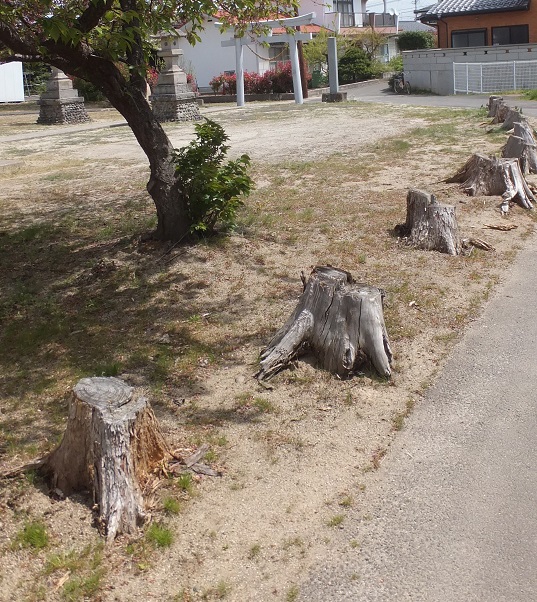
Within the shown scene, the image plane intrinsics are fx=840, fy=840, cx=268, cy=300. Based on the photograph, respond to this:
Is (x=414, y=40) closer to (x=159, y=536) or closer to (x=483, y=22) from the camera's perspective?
(x=483, y=22)

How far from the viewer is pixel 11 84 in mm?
41844

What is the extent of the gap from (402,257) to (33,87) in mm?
44728

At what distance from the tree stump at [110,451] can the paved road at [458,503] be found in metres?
1.08

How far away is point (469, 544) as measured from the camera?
4215mm

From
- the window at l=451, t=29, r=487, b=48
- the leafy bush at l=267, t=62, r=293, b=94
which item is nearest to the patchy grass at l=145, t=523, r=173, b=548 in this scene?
the leafy bush at l=267, t=62, r=293, b=94

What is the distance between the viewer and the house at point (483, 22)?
34688mm

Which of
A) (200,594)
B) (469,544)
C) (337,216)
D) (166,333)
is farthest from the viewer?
(337,216)

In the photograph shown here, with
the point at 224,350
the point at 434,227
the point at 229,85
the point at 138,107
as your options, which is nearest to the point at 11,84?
the point at 229,85

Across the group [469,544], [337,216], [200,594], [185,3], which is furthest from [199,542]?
[337,216]

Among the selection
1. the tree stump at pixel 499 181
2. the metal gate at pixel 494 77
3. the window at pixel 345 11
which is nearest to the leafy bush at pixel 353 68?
the metal gate at pixel 494 77

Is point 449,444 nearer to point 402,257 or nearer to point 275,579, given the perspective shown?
point 275,579

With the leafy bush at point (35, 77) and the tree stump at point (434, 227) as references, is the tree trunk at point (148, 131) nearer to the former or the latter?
the tree stump at point (434, 227)

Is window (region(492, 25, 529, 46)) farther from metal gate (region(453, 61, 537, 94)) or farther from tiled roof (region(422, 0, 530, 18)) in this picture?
metal gate (region(453, 61, 537, 94))

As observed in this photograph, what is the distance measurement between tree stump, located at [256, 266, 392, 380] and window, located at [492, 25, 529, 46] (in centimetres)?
3230
